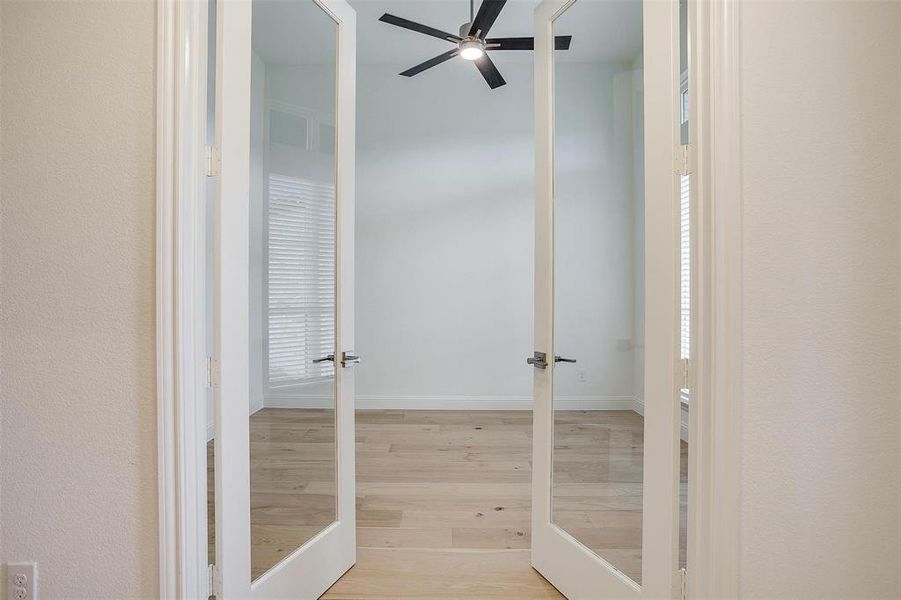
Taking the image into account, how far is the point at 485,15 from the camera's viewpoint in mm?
2426

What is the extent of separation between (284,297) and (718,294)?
55.5 inches

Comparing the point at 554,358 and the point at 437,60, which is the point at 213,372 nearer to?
the point at 554,358

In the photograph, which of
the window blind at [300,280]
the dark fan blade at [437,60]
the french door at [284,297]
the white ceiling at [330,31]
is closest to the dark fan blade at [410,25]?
the dark fan blade at [437,60]

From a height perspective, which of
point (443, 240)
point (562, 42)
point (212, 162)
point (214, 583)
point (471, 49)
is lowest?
point (214, 583)

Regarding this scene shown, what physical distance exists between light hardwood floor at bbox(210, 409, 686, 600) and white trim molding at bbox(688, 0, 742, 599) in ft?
0.92

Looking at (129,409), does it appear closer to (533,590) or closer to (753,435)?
(533,590)

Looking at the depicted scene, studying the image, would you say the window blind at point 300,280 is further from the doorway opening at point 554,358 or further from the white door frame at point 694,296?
the white door frame at point 694,296

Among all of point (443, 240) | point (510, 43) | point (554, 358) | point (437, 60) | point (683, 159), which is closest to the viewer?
point (683, 159)

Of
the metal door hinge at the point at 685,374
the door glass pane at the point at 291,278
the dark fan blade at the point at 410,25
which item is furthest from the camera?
the dark fan blade at the point at 410,25

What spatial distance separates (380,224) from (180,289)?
3.17 m

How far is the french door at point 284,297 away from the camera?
4.32 ft

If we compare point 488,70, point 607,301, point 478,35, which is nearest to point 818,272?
point 607,301

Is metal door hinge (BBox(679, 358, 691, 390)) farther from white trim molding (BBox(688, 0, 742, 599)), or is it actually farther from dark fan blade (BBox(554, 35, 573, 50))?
dark fan blade (BBox(554, 35, 573, 50))

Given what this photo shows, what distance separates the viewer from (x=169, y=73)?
1.19m
